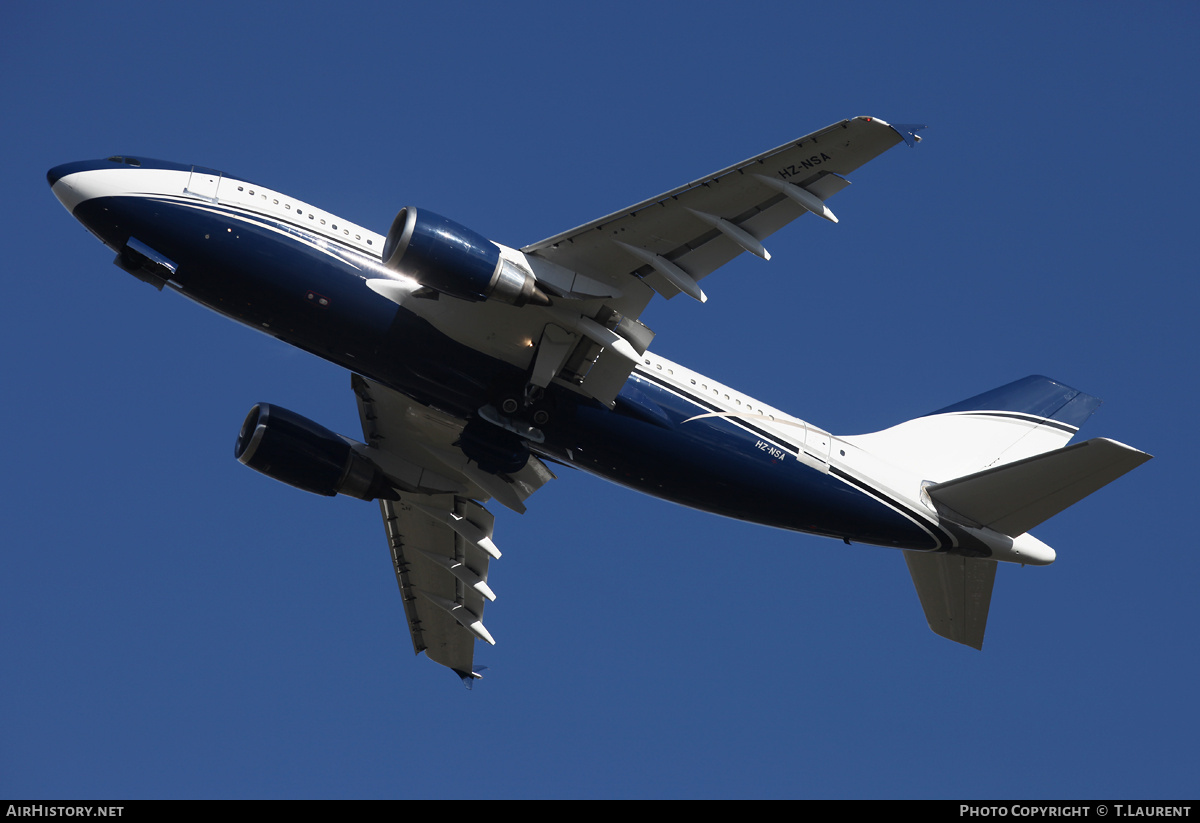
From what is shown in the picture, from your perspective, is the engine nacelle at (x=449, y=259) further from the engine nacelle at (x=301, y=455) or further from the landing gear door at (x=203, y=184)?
the engine nacelle at (x=301, y=455)

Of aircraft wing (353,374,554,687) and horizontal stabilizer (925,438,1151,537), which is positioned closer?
horizontal stabilizer (925,438,1151,537)

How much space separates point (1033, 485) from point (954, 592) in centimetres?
463

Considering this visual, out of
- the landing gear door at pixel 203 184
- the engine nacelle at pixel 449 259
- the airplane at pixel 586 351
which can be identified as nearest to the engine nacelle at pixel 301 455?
the airplane at pixel 586 351

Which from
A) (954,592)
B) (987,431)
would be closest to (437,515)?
(954,592)

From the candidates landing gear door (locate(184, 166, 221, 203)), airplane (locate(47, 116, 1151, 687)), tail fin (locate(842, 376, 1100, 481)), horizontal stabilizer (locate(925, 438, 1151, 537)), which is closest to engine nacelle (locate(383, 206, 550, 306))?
airplane (locate(47, 116, 1151, 687))

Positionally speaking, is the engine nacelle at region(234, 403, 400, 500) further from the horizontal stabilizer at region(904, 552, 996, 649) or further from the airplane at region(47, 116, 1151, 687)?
the horizontal stabilizer at region(904, 552, 996, 649)

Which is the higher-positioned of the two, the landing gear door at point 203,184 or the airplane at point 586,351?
the landing gear door at point 203,184

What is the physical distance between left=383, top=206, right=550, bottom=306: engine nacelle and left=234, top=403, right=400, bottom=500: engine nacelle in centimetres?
784

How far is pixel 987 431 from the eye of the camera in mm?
31562

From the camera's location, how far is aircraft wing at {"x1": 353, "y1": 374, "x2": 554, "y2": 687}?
3100 centimetres

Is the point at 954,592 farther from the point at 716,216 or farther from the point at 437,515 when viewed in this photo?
the point at 437,515

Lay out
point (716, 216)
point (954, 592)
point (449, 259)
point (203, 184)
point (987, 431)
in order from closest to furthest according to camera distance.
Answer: point (449, 259)
point (716, 216)
point (203, 184)
point (954, 592)
point (987, 431)

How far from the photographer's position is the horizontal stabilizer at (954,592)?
98.9 feet

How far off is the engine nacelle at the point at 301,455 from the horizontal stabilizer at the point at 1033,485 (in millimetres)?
15334
